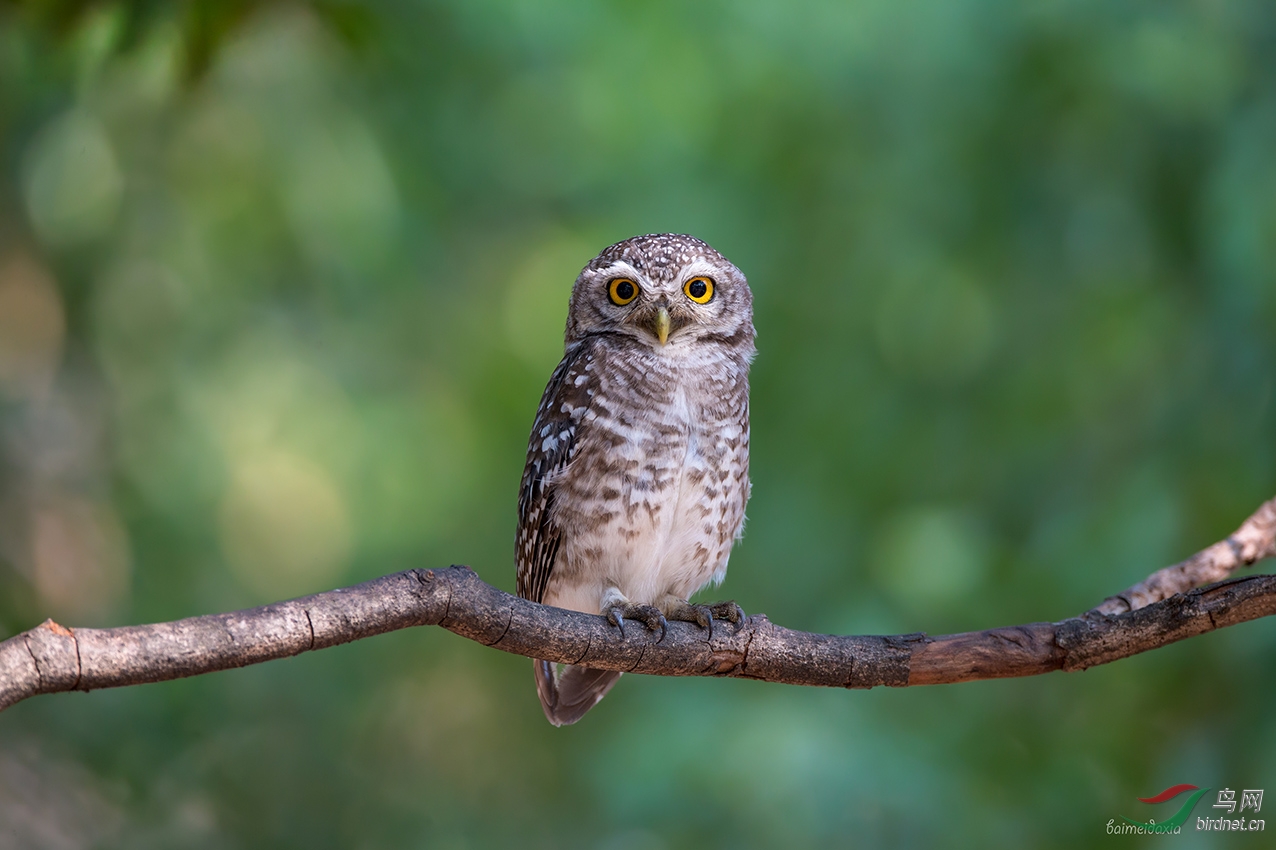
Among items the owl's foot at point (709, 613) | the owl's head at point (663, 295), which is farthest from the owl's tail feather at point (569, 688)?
the owl's head at point (663, 295)

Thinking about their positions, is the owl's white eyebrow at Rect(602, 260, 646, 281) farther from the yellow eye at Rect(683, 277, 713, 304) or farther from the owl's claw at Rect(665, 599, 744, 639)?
the owl's claw at Rect(665, 599, 744, 639)

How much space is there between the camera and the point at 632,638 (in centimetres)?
267

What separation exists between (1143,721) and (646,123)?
370 centimetres

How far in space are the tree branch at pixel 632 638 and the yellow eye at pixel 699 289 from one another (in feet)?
2.75

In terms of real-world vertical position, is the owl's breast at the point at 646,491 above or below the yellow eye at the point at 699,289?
below

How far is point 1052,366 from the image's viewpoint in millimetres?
5945

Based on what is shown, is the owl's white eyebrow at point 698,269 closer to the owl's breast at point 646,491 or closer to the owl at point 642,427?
the owl at point 642,427

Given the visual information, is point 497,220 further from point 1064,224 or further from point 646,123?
point 1064,224

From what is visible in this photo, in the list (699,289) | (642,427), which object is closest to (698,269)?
(699,289)

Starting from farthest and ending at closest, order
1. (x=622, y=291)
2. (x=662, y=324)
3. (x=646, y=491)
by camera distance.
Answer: (x=646, y=491) → (x=622, y=291) → (x=662, y=324)

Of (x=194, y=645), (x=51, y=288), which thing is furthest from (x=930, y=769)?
A: (x=51, y=288)

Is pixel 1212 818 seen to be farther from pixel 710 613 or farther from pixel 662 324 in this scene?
pixel 662 324

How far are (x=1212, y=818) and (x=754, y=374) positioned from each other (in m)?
3.13

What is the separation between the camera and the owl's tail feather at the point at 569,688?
348cm
